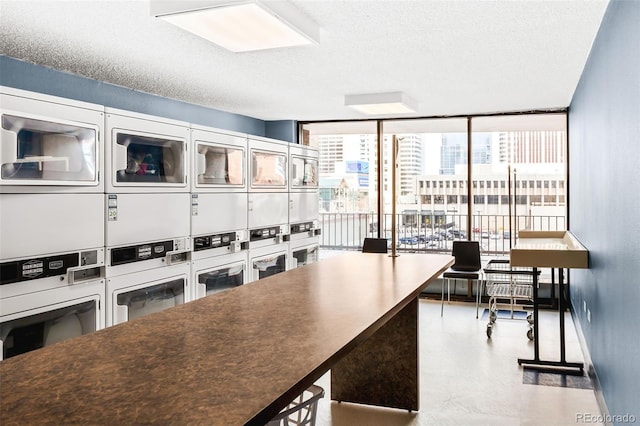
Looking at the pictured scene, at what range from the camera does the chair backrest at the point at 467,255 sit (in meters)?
6.41

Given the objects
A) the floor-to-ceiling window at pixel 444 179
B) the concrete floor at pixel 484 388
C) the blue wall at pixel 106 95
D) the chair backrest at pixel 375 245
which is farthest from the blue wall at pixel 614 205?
the blue wall at pixel 106 95

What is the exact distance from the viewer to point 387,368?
11.6 feet

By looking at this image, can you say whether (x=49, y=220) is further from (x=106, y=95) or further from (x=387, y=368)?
(x=387, y=368)

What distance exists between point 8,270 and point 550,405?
3.54m

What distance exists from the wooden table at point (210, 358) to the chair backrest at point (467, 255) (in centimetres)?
367

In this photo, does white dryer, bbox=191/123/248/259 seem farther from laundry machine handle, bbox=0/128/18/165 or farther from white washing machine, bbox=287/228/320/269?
laundry machine handle, bbox=0/128/18/165

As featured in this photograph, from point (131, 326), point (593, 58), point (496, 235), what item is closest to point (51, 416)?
point (131, 326)

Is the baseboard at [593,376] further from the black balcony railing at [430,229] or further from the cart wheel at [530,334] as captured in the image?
the black balcony railing at [430,229]

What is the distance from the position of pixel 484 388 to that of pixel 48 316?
10.0 ft

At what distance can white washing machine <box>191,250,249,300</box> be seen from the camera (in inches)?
183

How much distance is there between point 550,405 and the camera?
3654mm

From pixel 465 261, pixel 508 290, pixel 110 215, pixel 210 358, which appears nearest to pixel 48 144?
pixel 110 215

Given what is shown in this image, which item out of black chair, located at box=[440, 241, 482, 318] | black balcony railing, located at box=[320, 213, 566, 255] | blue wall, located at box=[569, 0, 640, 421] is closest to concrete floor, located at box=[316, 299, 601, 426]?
blue wall, located at box=[569, 0, 640, 421]

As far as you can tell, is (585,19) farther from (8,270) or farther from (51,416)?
(8,270)
